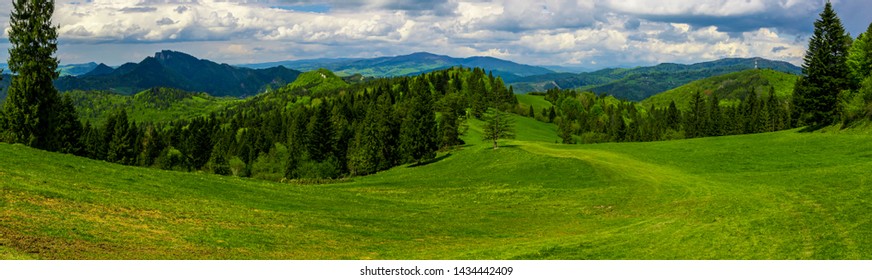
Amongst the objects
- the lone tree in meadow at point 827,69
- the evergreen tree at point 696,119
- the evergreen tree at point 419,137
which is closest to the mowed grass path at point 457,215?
the lone tree in meadow at point 827,69

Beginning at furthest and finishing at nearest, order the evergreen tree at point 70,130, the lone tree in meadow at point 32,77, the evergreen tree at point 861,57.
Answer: the evergreen tree at point 70,130
the evergreen tree at point 861,57
the lone tree in meadow at point 32,77

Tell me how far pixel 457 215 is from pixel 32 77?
166 feet

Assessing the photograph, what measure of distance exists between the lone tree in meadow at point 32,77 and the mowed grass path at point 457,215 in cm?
1645

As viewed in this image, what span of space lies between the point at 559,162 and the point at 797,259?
48404mm

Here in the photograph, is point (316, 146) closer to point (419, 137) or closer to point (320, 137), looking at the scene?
point (320, 137)

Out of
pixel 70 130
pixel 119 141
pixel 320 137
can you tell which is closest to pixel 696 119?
pixel 320 137

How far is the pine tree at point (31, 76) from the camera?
58.2 meters

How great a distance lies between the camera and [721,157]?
7138 centimetres

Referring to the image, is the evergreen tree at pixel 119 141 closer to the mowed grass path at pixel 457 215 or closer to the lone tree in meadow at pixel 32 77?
the lone tree in meadow at pixel 32 77

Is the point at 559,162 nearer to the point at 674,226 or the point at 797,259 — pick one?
the point at 674,226

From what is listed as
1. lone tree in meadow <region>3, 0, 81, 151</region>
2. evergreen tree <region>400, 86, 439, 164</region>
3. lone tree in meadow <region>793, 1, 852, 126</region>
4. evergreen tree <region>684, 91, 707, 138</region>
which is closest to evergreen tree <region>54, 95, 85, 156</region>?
lone tree in meadow <region>3, 0, 81, 151</region>


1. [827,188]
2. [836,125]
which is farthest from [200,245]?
[836,125]

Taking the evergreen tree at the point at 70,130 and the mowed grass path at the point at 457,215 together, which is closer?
the mowed grass path at the point at 457,215

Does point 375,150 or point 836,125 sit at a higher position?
point 836,125
